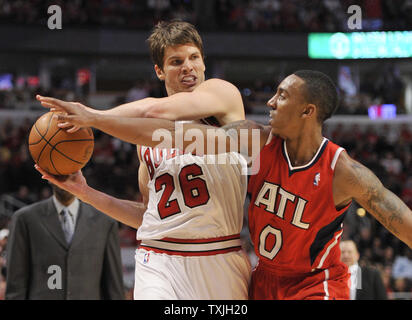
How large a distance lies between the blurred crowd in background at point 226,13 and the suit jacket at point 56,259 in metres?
11.4

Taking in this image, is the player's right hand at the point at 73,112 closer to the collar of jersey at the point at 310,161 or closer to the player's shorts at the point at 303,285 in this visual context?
the collar of jersey at the point at 310,161

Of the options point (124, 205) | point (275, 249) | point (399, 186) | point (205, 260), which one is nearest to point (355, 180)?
point (275, 249)

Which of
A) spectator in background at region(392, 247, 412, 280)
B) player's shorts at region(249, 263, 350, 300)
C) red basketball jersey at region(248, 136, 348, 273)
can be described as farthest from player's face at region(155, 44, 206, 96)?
spectator in background at region(392, 247, 412, 280)

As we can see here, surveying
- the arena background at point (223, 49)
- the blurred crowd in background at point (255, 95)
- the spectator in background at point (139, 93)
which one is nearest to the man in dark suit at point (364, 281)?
the arena background at point (223, 49)

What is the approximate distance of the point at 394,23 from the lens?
51.9 feet

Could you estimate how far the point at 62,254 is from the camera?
4363mm

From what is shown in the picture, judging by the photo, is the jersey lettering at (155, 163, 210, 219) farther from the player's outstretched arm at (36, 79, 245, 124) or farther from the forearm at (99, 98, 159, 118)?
the forearm at (99, 98, 159, 118)

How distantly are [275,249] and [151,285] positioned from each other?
685 mm

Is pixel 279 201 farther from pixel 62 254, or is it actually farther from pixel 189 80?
pixel 62 254

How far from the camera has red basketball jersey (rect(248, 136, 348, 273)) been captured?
281 centimetres

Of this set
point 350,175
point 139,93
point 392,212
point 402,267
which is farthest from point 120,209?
point 139,93

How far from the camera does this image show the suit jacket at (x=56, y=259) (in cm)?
430

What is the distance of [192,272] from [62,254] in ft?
5.78
